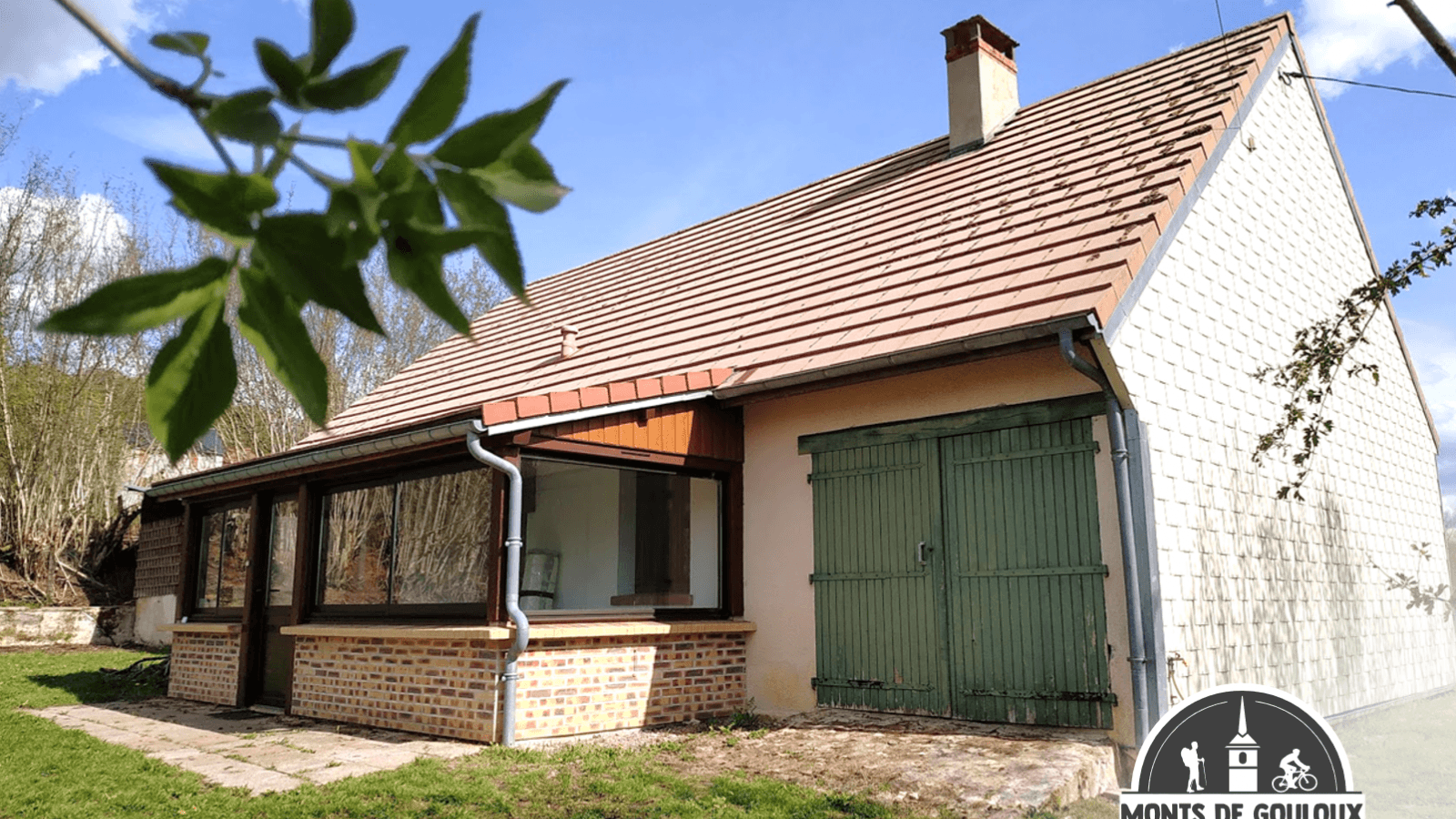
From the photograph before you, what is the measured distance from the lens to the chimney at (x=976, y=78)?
Result: 10.4 metres

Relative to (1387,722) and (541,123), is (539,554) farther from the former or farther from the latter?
(541,123)

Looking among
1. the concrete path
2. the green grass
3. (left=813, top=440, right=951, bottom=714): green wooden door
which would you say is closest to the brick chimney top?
(left=813, top=440, right=951, bottom=714): green wooden door

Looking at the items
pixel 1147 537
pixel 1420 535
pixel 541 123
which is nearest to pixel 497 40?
pixel 541 123

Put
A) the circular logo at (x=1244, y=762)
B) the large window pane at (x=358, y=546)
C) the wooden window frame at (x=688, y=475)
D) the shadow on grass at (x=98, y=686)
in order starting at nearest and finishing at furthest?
the circular logo at (x=1244, y=762) → the wooden window frame at (x=688, y=475) → the large window pane at (x=358, y=546) → the shadow on grass at (x=98, y=686)

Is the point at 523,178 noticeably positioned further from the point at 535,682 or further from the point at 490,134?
the point at 535,682

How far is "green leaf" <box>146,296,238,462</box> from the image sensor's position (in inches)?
24.4

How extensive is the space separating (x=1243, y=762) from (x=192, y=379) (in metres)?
4.29

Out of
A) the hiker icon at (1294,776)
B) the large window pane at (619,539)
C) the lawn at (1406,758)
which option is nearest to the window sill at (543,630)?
the large window pane at (619,539)

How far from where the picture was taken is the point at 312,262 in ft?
2.08

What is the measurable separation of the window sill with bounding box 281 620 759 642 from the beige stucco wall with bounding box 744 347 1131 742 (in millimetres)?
320

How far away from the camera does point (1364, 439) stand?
1052 centimetres

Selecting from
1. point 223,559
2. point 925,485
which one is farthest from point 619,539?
point 223,559

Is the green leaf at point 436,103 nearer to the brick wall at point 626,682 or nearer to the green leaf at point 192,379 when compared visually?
the green leaf at point 192,379

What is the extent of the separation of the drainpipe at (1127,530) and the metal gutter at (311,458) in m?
3.95
